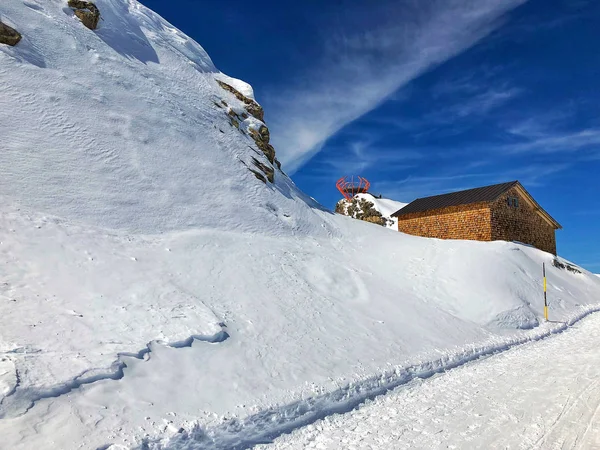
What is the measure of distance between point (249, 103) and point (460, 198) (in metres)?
18.8

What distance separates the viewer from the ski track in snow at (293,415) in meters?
4.92

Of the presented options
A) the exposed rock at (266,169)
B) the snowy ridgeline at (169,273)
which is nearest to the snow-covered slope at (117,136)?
the snowy ridgeline at (169,273)

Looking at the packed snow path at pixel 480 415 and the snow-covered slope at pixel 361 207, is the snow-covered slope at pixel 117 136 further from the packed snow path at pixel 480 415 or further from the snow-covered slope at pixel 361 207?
the snow-covered slope at pixel 361 207

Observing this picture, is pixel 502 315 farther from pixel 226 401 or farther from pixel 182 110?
pixel 182 110

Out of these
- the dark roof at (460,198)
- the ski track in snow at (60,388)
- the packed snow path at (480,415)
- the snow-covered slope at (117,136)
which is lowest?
the ski track in snow at (60,388)

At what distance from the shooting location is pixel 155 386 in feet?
18.3

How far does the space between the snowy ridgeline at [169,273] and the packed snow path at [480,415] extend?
691 mm

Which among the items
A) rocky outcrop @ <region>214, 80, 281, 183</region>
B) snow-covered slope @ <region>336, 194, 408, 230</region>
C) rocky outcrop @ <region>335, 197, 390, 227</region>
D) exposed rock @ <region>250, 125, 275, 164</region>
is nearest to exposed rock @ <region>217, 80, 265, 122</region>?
rocky outcrop @ <region>214, 80, 281, 183</region>

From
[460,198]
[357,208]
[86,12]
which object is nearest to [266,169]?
[86,12]

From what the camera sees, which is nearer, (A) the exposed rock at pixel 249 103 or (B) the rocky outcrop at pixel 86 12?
(B) the rocky outcrop at pixel 86 12

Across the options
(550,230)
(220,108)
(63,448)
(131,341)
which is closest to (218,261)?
(131,341)

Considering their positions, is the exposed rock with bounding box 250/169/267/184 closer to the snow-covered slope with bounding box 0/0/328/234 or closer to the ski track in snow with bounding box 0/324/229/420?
the snow-covered slope with bounding box 0/0/328/234

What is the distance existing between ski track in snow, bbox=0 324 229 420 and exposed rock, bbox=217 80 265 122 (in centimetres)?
2042

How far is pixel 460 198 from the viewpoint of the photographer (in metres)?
31.0
